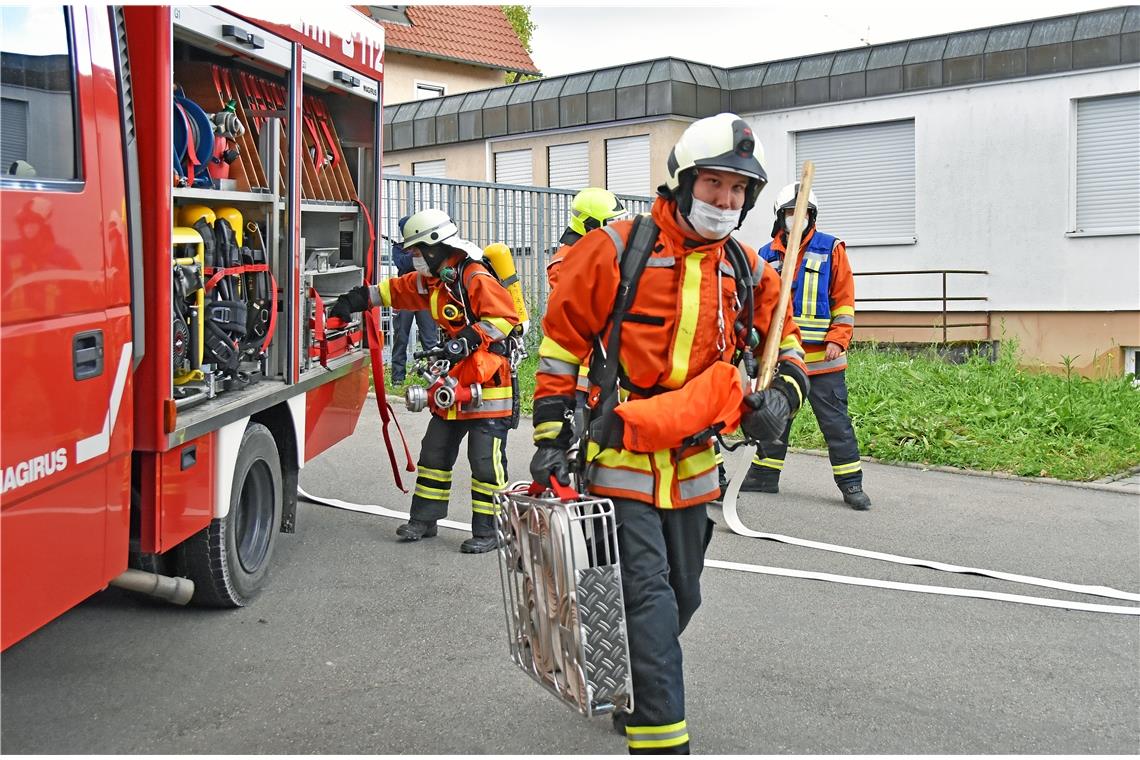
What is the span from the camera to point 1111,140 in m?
15.9

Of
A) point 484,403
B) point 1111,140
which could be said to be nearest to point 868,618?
point 484,403

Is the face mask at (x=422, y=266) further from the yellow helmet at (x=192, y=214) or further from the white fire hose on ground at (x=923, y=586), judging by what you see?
the white fire hose on ground at (x=923, y=586)

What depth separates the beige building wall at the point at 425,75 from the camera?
3022 cm

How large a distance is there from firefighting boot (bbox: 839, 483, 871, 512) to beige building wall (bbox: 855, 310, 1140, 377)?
8.16m

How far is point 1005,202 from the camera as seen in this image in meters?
16.8

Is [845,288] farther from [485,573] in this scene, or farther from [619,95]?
[619,95]

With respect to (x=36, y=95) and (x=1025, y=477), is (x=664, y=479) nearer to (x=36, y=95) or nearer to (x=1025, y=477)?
(x=36, y=95)

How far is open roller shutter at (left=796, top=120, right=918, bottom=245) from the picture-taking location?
1794 centimetres

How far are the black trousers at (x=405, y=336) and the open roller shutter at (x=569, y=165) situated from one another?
7620 millimetres

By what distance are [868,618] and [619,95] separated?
49.8ft

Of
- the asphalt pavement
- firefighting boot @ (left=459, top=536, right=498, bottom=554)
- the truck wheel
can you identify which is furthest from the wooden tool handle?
firefighting boot @ (left=459, top=536, right=498, bottom=554)

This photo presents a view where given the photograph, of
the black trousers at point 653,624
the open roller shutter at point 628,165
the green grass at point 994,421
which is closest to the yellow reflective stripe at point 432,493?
the black trousers at point 653,624

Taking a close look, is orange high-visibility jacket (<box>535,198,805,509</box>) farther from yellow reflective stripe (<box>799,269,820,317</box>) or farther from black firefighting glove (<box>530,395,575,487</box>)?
yellow reflective stripe (<box>799,269,820,317</box>)

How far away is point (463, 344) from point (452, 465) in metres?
0.73
